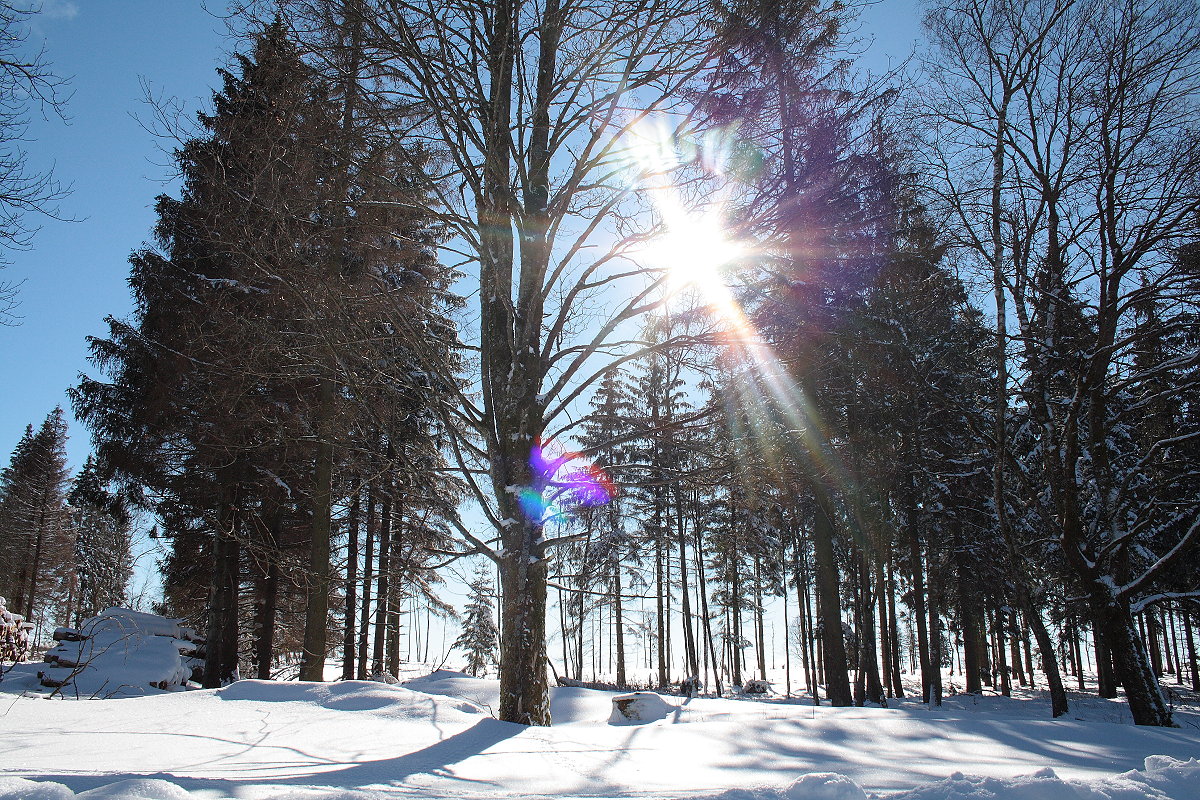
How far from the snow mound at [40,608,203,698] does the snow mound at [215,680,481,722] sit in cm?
503

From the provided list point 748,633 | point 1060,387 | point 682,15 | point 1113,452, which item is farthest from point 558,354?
point 748,633

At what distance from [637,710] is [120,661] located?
33.8 ft

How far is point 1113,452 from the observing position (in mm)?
17031

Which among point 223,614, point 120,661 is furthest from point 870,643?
point 120,661

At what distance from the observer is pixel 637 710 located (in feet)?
28.2

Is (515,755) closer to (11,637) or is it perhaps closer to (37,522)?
(11,637)

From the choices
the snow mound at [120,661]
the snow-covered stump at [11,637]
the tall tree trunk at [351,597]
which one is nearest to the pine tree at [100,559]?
the snow-covered stump at [11,637]

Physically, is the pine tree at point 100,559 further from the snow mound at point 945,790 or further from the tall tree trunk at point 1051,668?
the tall tree trunk at point 1051,668

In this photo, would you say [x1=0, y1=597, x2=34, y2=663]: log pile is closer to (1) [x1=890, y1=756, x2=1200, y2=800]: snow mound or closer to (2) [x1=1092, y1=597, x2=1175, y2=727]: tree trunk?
(1) [x1=890, y1=756, x2=1200, y2=800]: snow mound

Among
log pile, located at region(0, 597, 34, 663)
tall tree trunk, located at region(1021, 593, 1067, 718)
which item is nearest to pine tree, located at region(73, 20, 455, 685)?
log pile, located at region(0, 597, 34, 663)

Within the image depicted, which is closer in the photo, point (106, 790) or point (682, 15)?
point (106, 790)

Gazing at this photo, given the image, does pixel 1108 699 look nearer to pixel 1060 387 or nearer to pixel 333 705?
pixel 1060 387

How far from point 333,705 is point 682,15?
7670 mm

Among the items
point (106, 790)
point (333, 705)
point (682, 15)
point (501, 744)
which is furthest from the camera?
point (333, 705)
